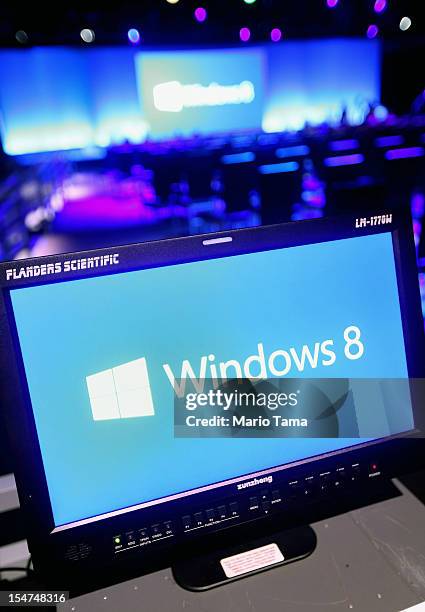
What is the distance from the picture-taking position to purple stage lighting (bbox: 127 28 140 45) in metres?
2.99

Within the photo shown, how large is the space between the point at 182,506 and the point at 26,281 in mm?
331

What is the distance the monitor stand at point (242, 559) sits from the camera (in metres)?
0.71

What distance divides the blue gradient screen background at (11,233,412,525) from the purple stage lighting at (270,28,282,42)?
290 centimetres

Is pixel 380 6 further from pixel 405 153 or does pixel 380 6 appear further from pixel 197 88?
pixel 197 88

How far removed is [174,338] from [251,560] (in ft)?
1.10

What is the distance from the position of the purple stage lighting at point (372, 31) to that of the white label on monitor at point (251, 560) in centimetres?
343

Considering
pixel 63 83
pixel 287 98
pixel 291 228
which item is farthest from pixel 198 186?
pixel 291 228

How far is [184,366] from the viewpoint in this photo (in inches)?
25.9

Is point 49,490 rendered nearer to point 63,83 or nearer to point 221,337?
point 221,337

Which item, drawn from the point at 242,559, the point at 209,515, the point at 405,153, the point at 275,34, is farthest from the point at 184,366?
the point at 405,153

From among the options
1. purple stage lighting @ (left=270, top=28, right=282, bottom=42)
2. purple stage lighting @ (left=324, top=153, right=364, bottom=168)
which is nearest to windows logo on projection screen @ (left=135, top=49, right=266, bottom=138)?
purple stage lighting @ (left=270, top=28, right=282, bottom=42)

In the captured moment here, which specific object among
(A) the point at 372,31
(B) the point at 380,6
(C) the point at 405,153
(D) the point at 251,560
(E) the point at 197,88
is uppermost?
(B) the point at 380,6

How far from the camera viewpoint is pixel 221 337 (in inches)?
26.3

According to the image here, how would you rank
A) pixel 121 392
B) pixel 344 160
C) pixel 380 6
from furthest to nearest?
1. pixel 344 160
2. pixel 380 6
3. pixel 121 392
